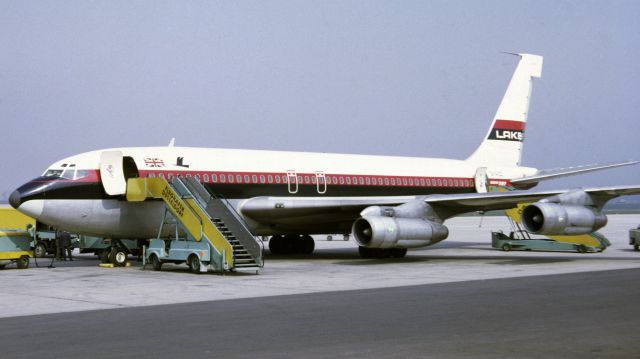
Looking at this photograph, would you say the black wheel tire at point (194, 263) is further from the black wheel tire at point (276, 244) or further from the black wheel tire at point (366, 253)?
the black wheel tire at point (276, 244)

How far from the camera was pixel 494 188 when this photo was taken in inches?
1305

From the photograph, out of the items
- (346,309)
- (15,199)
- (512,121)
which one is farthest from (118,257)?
(512,121)

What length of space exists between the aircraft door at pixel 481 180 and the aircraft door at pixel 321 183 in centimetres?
779

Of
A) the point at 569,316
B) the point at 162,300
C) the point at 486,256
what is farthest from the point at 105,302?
the point at 486,256

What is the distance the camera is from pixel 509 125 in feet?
117

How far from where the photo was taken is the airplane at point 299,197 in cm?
2381

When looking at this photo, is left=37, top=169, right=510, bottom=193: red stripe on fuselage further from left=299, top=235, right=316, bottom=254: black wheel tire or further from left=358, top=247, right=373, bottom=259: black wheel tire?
left=299, top=235, right=316, bottom=254: black wheel tire

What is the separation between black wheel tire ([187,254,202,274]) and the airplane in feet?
9.32

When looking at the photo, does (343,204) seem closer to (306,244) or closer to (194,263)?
(306,244)

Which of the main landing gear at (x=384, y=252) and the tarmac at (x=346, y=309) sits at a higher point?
the main landing gear at (x=384, y=252)

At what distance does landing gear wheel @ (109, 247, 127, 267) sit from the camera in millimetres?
24719

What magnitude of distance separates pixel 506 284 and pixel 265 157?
11.7 m

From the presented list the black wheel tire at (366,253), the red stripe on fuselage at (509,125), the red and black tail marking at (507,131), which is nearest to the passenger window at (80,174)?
the black wheel tire at (366,253)

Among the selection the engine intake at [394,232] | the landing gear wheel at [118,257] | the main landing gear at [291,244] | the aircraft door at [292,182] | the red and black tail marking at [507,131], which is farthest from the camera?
the red and black tail marking at [507,131]
